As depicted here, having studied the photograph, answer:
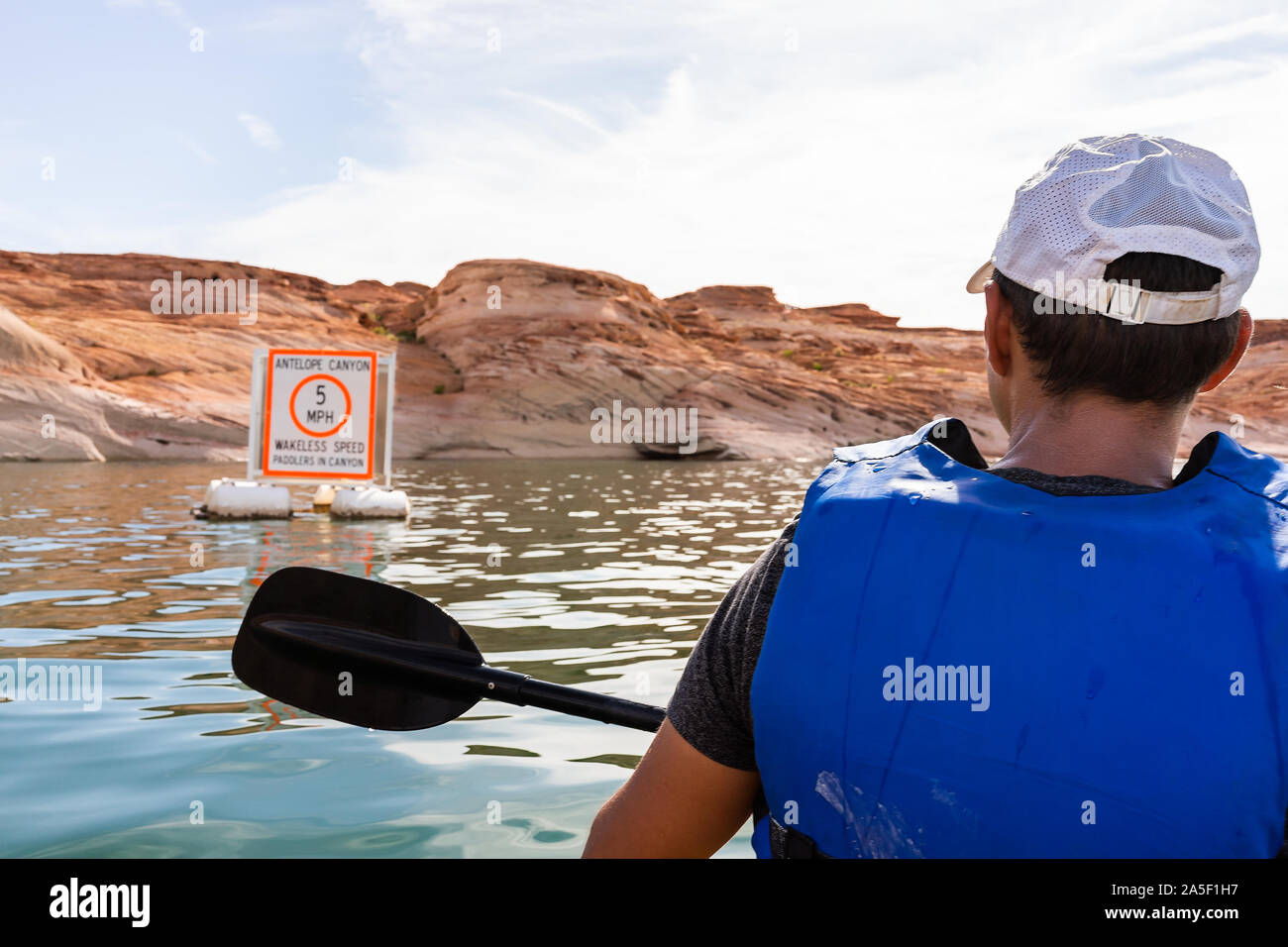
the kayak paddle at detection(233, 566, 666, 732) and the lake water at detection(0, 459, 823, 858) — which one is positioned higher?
the kayak paddle at detection(233, 566, 666, 732)

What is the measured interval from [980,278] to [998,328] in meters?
0.12

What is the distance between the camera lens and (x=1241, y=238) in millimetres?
1143

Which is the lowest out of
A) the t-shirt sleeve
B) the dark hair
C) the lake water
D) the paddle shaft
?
the lake water

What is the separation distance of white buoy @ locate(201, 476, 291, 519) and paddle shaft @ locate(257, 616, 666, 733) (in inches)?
360

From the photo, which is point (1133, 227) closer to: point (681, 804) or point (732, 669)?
point (732, 669)

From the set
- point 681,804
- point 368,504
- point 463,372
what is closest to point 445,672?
point 681,804

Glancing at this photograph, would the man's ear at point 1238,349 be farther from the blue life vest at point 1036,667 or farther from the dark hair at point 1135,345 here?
the blue life vest at point 1036,667

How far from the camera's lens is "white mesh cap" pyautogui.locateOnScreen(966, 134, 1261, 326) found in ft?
3.70

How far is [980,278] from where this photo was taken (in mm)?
1355

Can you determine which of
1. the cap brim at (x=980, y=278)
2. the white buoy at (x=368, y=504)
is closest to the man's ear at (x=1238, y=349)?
the cap brim at (x=980, y=278)

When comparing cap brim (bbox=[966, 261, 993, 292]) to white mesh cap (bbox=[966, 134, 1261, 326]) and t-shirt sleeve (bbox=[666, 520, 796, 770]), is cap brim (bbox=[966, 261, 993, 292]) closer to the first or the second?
white mesh cap (bbox=[966, 134, 1261, 326])

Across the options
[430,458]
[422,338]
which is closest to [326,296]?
[422,338]

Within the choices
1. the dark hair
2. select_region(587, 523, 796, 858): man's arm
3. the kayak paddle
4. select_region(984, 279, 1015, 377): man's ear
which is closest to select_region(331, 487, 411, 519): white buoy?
the kayak paddle

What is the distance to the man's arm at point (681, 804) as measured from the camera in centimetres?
127
